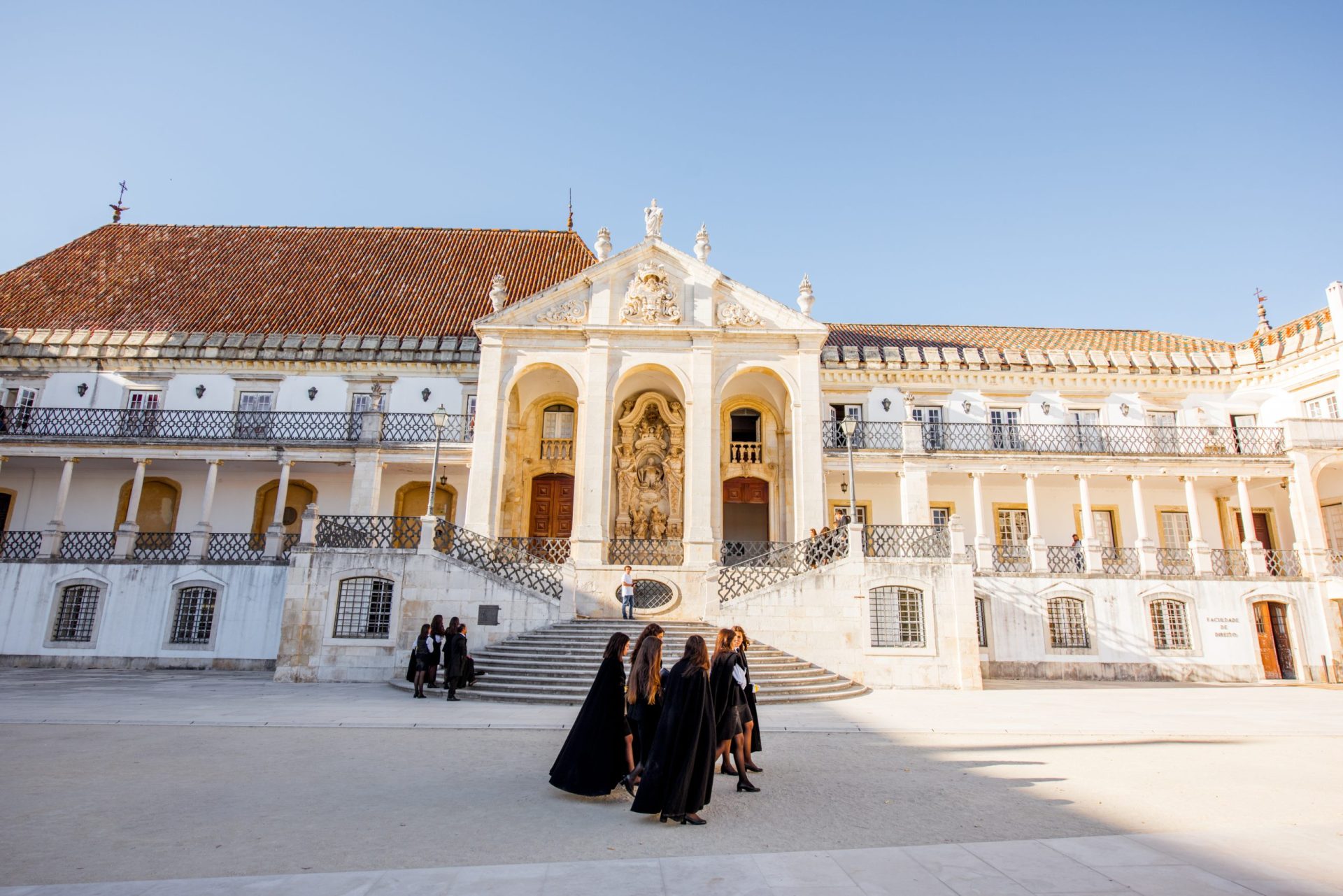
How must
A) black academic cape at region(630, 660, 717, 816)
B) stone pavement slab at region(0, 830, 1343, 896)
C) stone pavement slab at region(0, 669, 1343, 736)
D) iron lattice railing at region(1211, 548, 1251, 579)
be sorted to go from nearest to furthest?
stone pavement slab at region(0, 830, 1343, 896), black academic cape at region(630, 660, 717, 816), stone pavement slab at region(0, 669, 1343, 736), iron lattice railing at region(1211, 548, 1251, 579)

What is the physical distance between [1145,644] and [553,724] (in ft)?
58.3

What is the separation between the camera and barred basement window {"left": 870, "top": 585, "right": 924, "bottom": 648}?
16.3 metres

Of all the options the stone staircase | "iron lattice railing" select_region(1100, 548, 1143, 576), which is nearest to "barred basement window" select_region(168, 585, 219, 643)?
the stone staircase

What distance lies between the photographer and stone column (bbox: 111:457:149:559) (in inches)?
784

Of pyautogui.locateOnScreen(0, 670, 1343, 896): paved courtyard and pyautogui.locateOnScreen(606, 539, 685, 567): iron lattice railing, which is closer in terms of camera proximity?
pyautogui.locateOnScreen(0, 670, 1343, 896): paved courtyard

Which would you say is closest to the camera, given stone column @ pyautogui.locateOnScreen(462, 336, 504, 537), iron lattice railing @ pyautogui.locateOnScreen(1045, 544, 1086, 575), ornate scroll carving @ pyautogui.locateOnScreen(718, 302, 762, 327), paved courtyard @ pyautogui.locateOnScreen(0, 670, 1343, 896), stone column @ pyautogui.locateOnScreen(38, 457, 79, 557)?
paved courtyard @ pyautogui.locateOnScreen(0, 670, 1343, 896)

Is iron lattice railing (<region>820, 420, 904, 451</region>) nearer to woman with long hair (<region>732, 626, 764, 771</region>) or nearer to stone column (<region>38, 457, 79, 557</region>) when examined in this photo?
woman with long hair (<region>732, 626, 764, 771</region>)

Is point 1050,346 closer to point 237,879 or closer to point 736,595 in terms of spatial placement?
point 736,595

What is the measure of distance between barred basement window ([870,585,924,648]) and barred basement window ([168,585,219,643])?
56.1ft

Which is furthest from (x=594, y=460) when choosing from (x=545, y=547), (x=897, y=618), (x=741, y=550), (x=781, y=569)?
(x=897, y=618)

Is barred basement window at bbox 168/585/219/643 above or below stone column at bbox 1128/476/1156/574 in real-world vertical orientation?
below

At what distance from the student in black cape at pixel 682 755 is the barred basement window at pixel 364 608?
1225 cm

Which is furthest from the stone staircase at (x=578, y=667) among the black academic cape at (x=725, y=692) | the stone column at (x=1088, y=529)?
the stone column at (x=1088, y=529)

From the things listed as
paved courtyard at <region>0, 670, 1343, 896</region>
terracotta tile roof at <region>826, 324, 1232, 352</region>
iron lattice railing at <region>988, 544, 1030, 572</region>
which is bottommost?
paved courtyard at <region>0, 670, 1343, 896</region>
